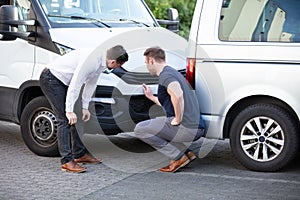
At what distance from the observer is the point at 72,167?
24.6 feet

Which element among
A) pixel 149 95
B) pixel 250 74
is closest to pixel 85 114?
pixel 149 95

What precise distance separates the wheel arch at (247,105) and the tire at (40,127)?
2.02 m

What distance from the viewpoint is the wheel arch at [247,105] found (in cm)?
730

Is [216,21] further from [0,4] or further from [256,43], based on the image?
[0,4]

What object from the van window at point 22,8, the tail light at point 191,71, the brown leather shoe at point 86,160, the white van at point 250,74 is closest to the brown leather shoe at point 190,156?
the white van at point 250,74

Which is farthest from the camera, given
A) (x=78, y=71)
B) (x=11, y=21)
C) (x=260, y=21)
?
(x=11, y=21)

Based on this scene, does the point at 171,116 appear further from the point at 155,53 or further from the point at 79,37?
the point at 79,37

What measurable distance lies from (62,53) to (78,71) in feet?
2.76

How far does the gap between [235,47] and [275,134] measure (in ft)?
3.38

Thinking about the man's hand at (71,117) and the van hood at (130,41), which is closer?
the man's hand at (71,117)

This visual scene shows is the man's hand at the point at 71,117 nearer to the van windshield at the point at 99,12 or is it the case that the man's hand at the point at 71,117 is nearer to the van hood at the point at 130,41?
the van hood at the point at 130,41

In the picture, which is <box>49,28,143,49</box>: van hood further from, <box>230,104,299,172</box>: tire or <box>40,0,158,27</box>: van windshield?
<box>230,104,299,172</box>: tire

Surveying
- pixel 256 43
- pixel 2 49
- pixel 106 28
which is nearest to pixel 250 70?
pixel 256 43

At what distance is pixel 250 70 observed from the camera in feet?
24.0
